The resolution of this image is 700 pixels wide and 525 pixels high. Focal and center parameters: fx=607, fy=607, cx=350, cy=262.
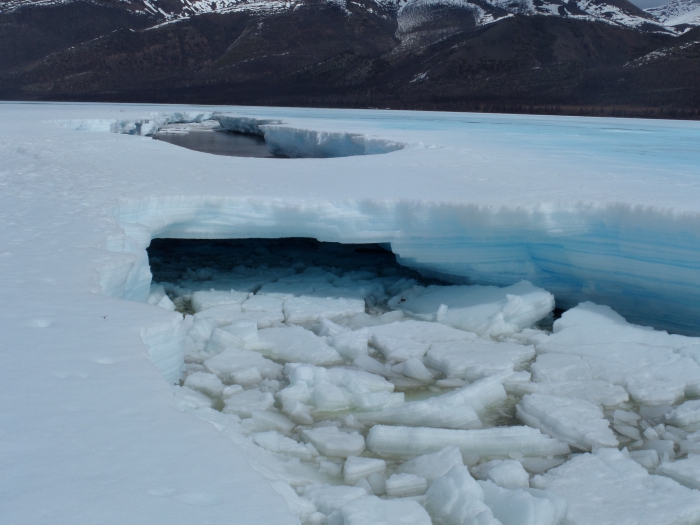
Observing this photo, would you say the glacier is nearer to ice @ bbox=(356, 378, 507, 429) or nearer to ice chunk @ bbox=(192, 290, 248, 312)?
ice @ bbox=(356, 378, 507, 429)

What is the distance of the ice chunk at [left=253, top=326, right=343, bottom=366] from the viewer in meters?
2.68

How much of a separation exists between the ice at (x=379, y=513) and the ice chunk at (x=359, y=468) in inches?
8.0

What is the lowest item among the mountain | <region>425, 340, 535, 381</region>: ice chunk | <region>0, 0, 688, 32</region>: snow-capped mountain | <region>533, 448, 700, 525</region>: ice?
<region>533, 448, 700, 525</region>: ice

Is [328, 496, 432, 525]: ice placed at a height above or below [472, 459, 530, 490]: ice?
above

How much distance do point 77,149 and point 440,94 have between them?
5374cm

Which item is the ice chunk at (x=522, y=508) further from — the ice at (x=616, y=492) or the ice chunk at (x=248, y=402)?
the ice chunk at (x=248, y=402)

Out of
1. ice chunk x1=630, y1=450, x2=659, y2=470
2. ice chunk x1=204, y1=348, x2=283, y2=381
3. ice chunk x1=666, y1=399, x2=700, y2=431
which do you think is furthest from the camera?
ice chunk x1=204, y1=348, x2=283, y2=381

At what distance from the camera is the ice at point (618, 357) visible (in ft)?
7.84

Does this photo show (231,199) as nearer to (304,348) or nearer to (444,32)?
(304,348)

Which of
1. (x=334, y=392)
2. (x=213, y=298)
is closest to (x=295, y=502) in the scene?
(x=334, y=392)

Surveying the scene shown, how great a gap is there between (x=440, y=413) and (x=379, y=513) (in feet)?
2.19

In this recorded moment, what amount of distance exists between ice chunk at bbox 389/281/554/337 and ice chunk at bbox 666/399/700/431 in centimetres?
88

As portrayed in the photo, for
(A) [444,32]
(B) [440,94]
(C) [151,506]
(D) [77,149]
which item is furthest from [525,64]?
(C) [151,506]

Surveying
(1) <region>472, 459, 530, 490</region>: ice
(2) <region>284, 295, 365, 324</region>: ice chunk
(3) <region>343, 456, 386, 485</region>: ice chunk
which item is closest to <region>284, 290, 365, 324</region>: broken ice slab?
(2) <region>284, 295, 365, 324</region>: ice chunk
